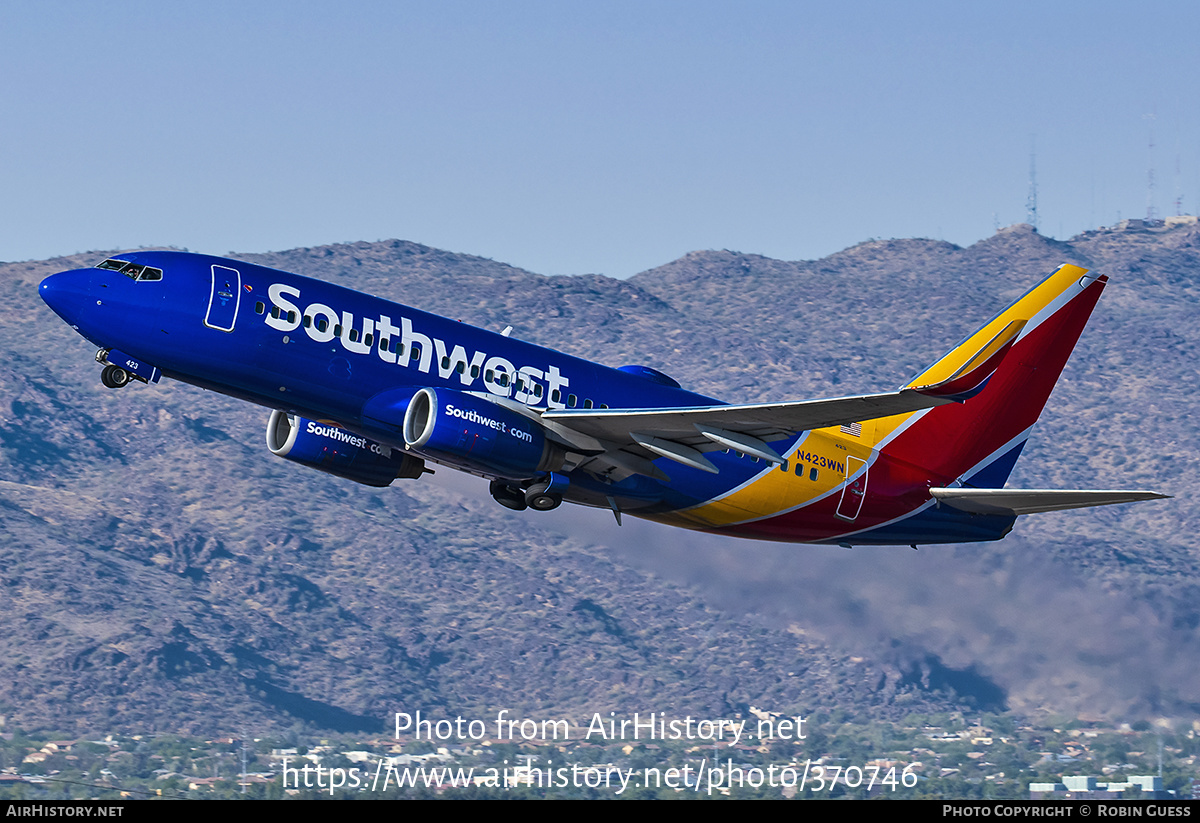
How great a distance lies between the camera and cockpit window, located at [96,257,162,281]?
45.6 m

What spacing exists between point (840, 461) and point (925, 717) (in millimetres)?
139163

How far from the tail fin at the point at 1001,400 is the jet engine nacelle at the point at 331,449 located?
16.9 meters

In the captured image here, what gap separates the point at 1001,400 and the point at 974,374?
15.4 m

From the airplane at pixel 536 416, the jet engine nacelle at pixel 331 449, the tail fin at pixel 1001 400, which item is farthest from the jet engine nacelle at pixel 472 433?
the tail fin at pixel 1001 400

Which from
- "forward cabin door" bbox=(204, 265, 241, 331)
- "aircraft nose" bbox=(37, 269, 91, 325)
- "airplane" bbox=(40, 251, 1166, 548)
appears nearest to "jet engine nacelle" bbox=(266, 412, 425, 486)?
"airplane" bbox=(40, 251, 1166, 548)

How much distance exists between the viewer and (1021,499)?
52344mm

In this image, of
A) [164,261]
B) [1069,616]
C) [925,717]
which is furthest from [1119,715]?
[164,261]

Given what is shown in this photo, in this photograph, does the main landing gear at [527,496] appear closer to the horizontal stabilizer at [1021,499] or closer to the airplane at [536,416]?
the airplane at [536,416]

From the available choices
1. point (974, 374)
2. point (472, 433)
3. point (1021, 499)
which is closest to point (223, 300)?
point (472, 433)

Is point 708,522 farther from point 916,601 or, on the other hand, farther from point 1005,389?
point 916,601

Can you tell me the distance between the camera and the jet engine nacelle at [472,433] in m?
45.3

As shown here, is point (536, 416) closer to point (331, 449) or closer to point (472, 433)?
point (472, 433)

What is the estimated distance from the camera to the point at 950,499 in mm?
55250

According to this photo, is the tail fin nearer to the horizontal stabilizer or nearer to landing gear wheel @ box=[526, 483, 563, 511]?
the horizontal stabilizer
